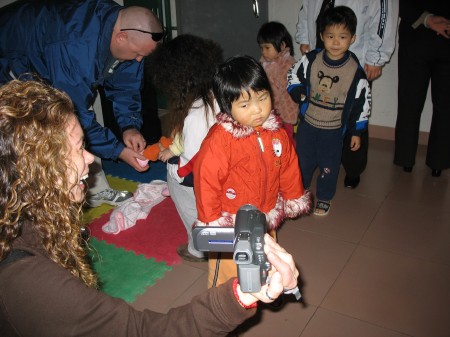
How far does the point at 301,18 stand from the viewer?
141 inches

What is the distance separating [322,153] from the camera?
10.1 feet

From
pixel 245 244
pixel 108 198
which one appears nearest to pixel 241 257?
pixel 245 244

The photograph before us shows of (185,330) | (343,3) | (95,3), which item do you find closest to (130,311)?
(185,330)

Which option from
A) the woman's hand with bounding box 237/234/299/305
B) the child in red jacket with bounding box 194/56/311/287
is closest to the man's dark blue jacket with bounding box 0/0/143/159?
the child in red jacket with bounding box 194/56/311/287

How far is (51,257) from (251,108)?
1.03 metres

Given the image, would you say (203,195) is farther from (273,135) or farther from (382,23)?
(382,23)

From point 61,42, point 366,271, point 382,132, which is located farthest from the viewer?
point 382,132

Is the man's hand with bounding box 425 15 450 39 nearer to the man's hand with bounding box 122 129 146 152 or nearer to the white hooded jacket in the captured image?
the white hooded jacket

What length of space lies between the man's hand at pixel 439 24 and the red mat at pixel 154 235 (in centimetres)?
249

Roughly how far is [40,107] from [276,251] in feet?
2.38

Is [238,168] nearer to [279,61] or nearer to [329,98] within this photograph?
[329,98]

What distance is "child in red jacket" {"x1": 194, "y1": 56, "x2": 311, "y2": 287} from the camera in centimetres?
178

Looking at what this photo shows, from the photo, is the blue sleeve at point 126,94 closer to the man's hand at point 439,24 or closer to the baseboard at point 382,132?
the man's hand at point 439,24

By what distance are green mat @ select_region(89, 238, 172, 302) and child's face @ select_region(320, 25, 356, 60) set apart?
185cm
